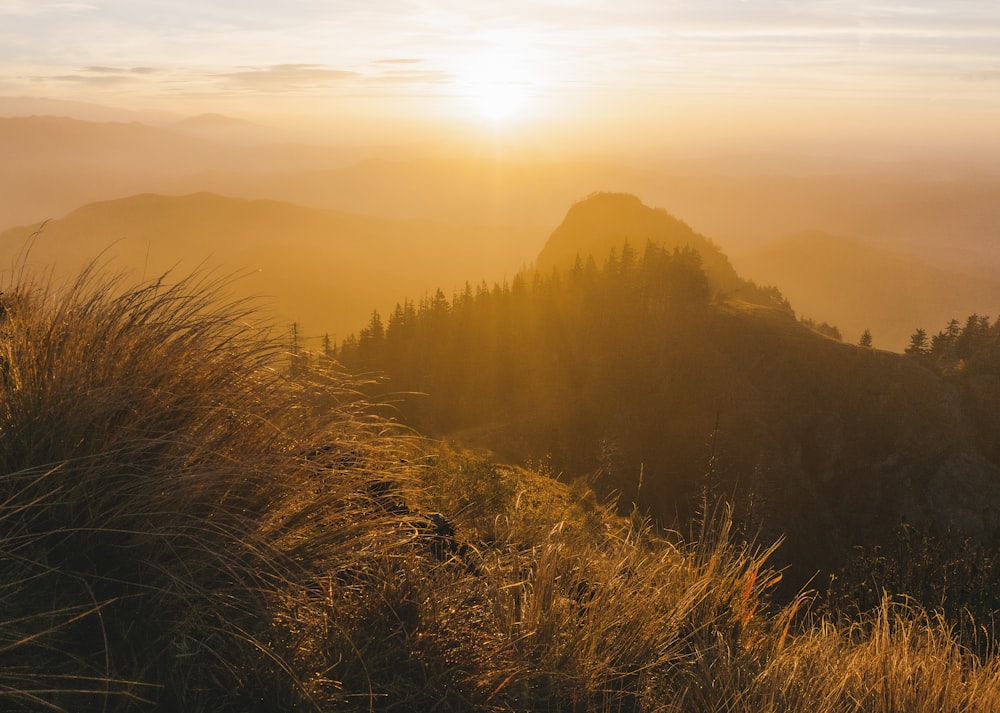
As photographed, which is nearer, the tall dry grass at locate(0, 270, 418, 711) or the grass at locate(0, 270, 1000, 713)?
the tall dry grass at locate(0, 270, 418, 711)

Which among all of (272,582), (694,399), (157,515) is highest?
(157,515)

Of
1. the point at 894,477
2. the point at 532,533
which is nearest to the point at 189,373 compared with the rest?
the point at 532,533

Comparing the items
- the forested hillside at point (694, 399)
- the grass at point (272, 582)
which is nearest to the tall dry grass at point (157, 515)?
the grass at point (272, 582)

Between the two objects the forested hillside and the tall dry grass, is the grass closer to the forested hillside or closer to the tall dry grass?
the tall dry grass

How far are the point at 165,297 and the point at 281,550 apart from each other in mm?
1850

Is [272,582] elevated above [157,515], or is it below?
below

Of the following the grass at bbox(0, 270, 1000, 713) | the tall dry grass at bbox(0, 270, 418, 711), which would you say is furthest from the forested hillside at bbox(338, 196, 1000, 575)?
the tall dry grass at bbox(0, 270, 418, 711)

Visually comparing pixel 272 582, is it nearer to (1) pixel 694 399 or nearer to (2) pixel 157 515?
(2) pixel 157 515

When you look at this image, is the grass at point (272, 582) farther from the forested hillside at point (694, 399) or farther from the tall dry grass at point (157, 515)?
the forested hillside at point (694, 399)

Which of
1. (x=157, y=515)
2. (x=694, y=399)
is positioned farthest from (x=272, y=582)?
(x=694, y=399)

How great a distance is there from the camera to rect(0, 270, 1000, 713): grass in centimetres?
278

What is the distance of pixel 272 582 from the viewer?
10.2 ft

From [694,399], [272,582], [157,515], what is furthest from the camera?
[694,399]

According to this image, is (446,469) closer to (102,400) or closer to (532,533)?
(532,533)
